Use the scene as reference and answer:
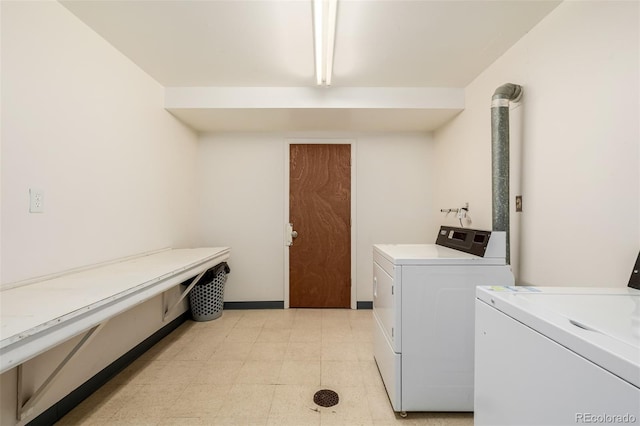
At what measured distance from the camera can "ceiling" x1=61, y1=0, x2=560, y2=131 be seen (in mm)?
1614

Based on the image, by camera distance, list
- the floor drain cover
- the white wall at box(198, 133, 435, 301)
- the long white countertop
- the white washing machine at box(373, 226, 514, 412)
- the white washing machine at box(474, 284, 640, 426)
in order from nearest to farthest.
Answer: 1. the white washing machine at box(474, 284, 640, 426)
2. the long white countertop
3. the white washing machine at box(373, 226, 514, 412)
4. the floor drain cover
5. the white wall at box(198, 133, 435, 301)

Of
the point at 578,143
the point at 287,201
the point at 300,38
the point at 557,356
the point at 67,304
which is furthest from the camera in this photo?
the point at 287,201

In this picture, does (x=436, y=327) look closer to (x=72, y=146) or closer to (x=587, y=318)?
(x=587, y=318)

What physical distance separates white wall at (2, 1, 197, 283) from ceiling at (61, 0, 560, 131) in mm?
230

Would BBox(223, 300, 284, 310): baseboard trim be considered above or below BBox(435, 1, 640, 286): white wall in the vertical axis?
below

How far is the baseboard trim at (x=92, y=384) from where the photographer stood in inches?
59.7

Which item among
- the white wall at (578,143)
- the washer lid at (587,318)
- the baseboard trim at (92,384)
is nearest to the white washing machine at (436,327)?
the white wall at (578,143)

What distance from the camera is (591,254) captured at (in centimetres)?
135

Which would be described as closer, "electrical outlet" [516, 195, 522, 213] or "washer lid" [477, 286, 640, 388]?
"washer lid" [477, 286, 640, 388]

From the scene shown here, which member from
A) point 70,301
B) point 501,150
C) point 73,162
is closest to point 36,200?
point 73,162

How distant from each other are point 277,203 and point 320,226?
62cm

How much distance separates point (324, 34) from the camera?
1.75 metres

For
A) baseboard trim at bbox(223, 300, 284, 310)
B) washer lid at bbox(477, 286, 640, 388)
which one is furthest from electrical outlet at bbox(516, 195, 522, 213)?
baseboard trim at bbox(223, 300, 284, 310)

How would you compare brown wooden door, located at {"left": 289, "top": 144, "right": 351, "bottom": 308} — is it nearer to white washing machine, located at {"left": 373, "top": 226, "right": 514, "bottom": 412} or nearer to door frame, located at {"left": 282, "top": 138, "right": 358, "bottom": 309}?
door frame, located at {"left": 282, "top": 138, "right": 358, "bottom": 309}
